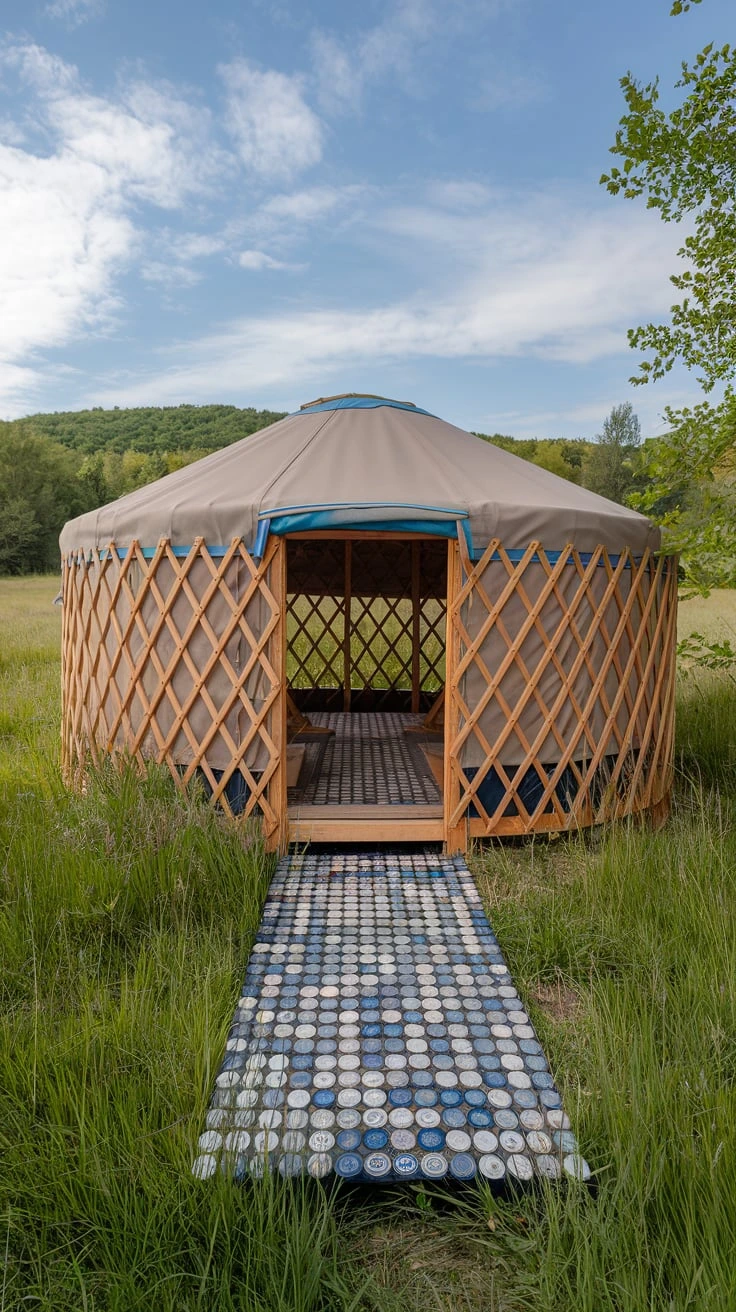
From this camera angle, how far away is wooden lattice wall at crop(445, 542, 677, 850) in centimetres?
305

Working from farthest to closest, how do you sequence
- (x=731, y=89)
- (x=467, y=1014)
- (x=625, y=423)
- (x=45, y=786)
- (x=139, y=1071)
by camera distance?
1. (x=625, y=423)
2. (x=45, y=786)
3. (x=731, y=89)
4. (x=467, y=1014)
5. (x=139, y=1071)

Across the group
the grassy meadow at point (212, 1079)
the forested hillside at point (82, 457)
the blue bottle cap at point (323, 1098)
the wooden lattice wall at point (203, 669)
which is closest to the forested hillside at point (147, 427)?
the forested hillside at point (82, 457)

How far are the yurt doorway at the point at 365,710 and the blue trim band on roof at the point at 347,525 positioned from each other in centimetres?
30

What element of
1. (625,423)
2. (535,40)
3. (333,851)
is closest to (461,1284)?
(333,851)

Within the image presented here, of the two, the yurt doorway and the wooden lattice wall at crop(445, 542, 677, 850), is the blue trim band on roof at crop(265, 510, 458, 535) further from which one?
the yurt doorway

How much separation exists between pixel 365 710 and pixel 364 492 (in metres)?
3.37

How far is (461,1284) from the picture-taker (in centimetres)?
125

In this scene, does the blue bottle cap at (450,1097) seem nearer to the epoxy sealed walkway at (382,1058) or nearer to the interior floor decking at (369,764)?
the epoxy sealed walkway at (382,1058)

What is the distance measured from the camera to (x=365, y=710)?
6250 mm

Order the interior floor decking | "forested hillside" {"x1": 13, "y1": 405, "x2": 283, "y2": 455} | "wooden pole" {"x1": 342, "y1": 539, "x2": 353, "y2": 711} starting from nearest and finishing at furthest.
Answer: the interior floor decking < "wooden pole" {"x1": 342, "y1": 539, "x2": 353, "y2": 711} < "forested hillside" {"x1": 13, "y1": 405, "x2": 283, "y2": 455}

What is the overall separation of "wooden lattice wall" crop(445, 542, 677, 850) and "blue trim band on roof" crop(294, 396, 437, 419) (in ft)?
4.86

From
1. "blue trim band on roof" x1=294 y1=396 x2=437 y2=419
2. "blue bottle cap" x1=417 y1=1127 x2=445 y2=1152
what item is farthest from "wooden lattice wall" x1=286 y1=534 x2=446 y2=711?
"blue bottle cap" x1=417 y1=1127 x2=445 y2=1152

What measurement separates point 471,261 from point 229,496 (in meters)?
3.92

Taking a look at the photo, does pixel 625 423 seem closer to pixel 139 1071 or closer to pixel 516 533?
pixel 516 533
